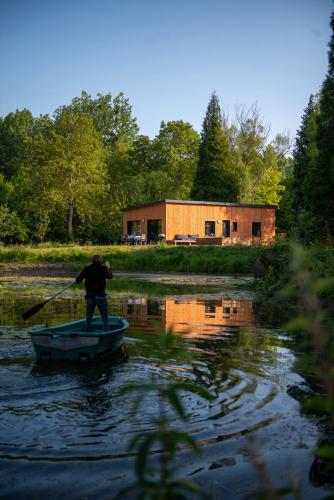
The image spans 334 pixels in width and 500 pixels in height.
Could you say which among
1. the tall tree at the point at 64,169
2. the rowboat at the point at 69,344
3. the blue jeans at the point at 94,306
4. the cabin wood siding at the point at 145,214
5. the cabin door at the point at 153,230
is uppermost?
the tall tree at the point at 64,169

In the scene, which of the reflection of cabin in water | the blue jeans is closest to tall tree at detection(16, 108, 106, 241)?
the reflection of cabin in water

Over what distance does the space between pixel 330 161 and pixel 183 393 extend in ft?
70.4

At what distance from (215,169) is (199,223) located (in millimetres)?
15238

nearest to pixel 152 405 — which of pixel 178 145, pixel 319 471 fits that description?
pixel 319 471

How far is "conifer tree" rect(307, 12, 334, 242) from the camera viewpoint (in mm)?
26141

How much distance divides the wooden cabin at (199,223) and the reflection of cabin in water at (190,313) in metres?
23.0

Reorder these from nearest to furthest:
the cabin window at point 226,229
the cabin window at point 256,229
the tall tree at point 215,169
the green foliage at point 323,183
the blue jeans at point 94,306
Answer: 1. the blue jeans at point 94,306
2. the green foliage at point 323,183
3. the cabin window at point 226,229
4. the cabin window at point 256,229
5. the tall tree at point 215,169

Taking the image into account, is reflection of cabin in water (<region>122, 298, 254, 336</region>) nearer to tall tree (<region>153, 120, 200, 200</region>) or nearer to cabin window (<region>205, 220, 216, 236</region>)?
cabin window (<region>205, 220, 216, 236</region>)

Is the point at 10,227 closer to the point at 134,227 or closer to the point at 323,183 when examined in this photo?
the point at 134,227

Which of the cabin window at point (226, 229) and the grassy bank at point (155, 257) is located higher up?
the cabin window at point (226, 229)

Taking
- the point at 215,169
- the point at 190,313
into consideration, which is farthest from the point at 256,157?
the point at 190,313

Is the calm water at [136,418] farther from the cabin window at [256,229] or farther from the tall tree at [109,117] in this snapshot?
the tall tree at [109,117]

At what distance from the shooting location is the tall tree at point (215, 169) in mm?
59094

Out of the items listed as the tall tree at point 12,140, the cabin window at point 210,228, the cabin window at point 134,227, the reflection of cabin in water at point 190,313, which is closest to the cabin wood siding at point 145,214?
Result: the cabin window at point 134,227
